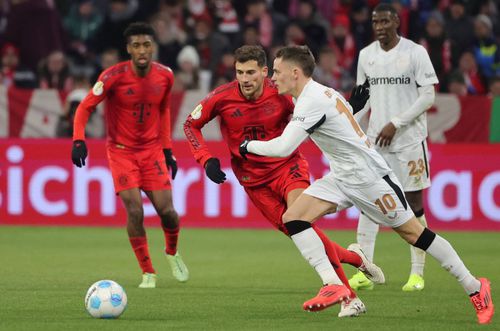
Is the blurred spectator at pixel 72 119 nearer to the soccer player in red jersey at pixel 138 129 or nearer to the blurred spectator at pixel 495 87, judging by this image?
the soccer player in red jersey at pixel 138 129

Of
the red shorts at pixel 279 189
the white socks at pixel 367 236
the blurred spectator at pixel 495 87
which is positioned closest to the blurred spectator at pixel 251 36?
the blurred spectator at pixel 495 87

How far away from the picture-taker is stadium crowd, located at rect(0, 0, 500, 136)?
1962 cm

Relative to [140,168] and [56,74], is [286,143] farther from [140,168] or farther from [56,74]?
[56,74]

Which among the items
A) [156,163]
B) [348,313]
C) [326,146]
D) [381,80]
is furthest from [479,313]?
[156,163]

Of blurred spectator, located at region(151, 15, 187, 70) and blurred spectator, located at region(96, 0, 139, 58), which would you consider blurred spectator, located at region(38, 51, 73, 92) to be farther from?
blurred spectator, located at region(151, 15, 187, 70)

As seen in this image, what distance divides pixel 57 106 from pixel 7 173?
130 centimetres

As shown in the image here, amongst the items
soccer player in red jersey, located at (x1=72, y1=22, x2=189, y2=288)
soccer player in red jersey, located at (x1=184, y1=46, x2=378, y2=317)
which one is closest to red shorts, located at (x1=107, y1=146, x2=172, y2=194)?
soccer player in red jersey, located at (x1=72, y1=22, x2=189, y2=288)

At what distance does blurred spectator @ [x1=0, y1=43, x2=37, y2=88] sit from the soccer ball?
11459 mm

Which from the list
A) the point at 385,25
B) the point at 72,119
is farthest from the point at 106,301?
the point at 72,119

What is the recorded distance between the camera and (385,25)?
11359 mm

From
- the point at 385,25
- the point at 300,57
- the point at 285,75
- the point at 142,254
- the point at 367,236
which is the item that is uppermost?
the point at 385,25

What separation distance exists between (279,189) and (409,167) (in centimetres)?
169

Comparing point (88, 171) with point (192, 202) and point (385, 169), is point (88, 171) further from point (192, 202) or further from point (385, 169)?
point (385, 169)

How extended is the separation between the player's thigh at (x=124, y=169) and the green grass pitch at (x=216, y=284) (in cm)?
98
